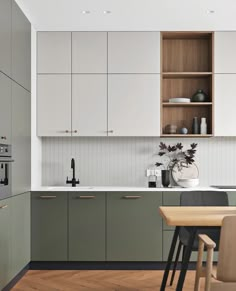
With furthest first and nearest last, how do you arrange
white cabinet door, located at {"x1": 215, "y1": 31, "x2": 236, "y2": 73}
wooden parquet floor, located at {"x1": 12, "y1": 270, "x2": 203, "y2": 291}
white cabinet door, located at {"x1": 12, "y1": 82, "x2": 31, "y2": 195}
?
white cabinet door, located at {"x1": 215, "y1": 31, "x2": 236, "y2": 73}
wooden parquet floor, located at {"x1": 12, "y1": 270, "x2": 203, "y2": 291}
white cabinet door, located at {"x1": 12, "y1": 82, "x2": 31, "y2": 195}

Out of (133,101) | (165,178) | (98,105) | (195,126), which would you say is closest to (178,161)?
(165,178)

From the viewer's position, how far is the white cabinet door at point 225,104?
5227mm

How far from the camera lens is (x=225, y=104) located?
523cm

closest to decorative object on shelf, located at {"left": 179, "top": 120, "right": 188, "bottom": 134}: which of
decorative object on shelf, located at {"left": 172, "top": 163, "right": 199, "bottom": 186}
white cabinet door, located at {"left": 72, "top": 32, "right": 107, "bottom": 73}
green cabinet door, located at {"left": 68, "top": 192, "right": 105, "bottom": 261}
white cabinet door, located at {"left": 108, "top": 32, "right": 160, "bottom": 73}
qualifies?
decorative object on shelf, located at {"left": 172, "top": 163, "right": 199, "bottom": 186}

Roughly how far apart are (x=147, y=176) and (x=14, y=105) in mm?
1972

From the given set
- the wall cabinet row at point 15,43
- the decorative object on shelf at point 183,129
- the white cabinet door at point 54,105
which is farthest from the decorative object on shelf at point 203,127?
the wall cabinet row at point 15,43

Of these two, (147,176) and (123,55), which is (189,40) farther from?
(147,176)

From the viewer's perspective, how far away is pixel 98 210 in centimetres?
495

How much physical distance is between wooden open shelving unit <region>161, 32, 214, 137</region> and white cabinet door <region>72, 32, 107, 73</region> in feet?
2.35

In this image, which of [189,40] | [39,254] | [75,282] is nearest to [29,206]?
[39,254]

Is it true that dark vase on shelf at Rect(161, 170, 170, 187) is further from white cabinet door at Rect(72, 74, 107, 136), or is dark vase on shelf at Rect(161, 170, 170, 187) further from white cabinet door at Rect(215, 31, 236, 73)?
white cabinet door at Rect(215, 31, 236, 73)

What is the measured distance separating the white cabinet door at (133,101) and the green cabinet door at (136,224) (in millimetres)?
744

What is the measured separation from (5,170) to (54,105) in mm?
1519

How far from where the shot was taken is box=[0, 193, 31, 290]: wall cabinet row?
3.86m
